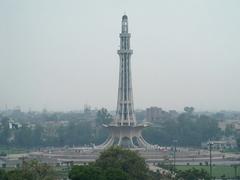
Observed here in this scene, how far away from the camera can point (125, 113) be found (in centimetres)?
5138

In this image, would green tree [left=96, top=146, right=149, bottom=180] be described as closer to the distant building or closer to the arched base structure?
the arched base structure

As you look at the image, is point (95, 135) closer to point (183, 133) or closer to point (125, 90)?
point (183, 133)

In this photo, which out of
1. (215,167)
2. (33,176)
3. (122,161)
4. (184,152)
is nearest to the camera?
(33,176)

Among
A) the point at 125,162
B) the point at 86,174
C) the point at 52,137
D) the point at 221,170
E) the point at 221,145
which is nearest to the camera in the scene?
the point at 86,174

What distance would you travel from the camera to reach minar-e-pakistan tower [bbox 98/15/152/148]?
50.7 m

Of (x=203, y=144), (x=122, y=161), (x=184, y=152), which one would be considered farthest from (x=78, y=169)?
(x=203, y=144)

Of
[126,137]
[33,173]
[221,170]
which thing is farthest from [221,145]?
[33,173]

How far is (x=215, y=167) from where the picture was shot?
4006 cm

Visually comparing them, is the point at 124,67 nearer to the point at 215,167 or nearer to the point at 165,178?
the point at 215,167

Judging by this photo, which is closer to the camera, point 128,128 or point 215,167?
point 215,167

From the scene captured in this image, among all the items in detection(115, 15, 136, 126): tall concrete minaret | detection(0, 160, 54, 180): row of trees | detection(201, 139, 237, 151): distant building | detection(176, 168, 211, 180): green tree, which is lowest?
detection(176, 168, 211, 180): green tree

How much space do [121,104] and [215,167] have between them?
13.3 m

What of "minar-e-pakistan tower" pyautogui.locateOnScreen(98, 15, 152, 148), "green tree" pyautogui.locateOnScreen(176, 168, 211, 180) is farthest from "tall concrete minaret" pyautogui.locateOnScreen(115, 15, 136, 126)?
"green tree" pyautogui.locateOnScreen(176, 168, 211, 180)

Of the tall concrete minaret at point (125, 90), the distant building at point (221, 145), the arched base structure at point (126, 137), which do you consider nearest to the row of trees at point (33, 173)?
the arched base structure at point (126, 137)
